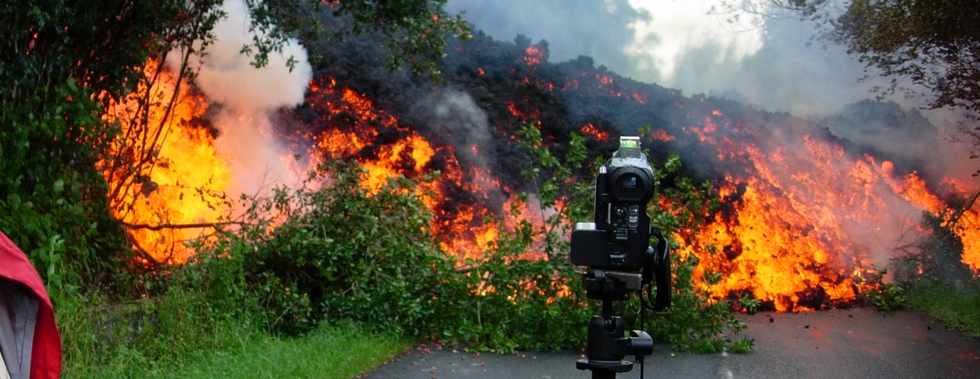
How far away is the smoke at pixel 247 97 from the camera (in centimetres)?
1416

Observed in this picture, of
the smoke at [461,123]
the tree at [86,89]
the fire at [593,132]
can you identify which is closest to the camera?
the tree at [86,89]

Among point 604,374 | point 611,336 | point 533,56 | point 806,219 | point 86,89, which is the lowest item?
point 604,374

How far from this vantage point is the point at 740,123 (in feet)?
58.3

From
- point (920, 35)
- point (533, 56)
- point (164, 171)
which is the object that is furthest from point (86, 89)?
point (533, 56)

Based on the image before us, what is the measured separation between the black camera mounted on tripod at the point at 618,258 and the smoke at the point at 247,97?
9.50 m

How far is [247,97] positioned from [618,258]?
1115 centimetres

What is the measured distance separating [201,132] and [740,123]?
30.2 feet

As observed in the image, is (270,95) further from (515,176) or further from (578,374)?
(578,374)

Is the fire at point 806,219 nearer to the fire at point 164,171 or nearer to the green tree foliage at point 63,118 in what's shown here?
the fire at point 164,171

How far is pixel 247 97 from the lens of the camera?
15273 millimetres

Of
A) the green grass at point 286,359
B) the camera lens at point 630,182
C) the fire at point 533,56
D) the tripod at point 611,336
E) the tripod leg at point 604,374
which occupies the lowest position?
the green grass at point 286,359

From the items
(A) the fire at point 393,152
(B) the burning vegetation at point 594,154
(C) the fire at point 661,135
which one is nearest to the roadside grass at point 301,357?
(B) the burning vegetation at point 594,154

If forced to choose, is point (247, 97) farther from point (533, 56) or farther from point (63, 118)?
point (63, 118)

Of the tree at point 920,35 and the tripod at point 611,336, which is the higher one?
the tree at point 920,35
